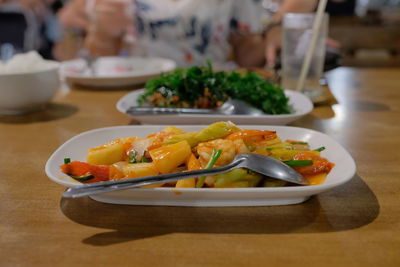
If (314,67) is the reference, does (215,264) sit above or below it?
below

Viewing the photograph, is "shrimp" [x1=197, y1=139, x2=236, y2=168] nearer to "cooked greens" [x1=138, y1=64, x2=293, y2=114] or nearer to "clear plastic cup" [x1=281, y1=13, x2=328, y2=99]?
"cooked greens" [x1=138, y1=64, x2=293, y2=114]

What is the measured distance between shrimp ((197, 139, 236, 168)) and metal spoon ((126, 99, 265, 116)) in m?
0.38

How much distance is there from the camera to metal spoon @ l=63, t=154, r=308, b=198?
1.99 feet

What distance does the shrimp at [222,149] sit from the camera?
703 mm

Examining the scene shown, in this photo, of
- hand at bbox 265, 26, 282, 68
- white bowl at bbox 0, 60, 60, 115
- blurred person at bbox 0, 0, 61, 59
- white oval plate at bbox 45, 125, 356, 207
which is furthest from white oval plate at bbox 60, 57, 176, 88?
blurred person at bbox 0, 0, 61, 59

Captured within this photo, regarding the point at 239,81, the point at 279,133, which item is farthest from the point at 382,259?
the point at 239,81

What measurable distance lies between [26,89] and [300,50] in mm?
953

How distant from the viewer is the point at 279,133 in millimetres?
919

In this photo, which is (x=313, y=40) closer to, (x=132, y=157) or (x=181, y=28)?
(x=132, y=157)

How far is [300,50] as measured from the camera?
1.44 metres

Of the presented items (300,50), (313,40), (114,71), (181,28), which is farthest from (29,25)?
(313,40)

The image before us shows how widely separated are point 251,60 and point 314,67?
1.07 metres

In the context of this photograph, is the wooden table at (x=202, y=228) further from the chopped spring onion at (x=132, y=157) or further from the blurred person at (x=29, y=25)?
the blurred person at (x=29, y=25)

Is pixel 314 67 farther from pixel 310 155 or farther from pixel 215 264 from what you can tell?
pixel 215 264
